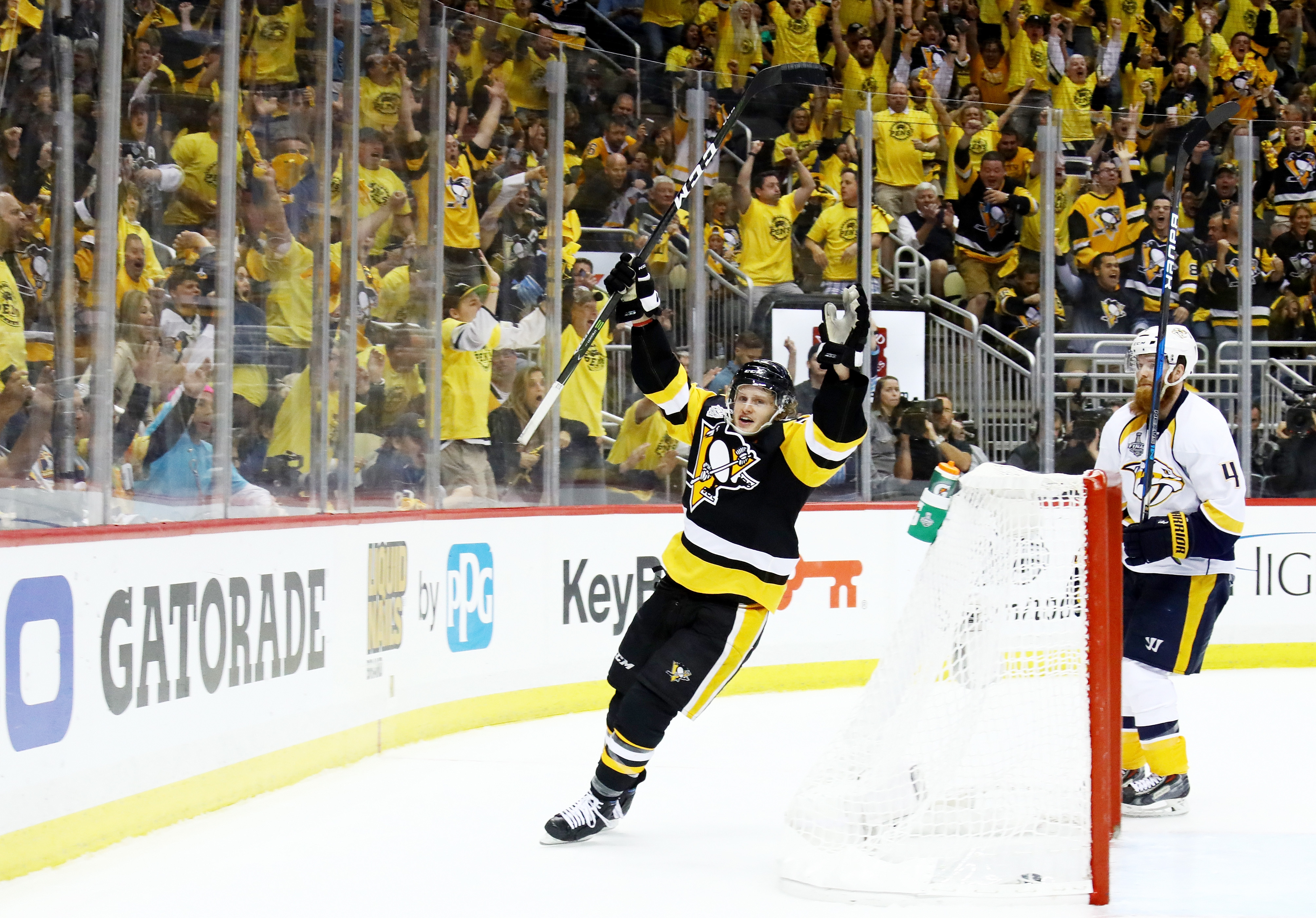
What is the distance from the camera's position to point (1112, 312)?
808 centimetres

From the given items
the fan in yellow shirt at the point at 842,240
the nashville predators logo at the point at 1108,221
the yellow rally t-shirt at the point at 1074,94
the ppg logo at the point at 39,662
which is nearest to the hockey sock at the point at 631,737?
the ppg logo at the point at 39,662

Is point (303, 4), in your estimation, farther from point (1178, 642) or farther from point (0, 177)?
point (1178, 642)

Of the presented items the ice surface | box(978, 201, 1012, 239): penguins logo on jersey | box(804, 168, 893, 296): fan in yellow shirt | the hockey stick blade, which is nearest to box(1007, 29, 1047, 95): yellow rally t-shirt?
box(978, 201, 1012, 239): penguins logo on jersey

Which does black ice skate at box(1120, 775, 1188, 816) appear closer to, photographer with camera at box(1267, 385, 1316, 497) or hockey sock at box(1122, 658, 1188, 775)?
hockey sock at box(1122, 658, 1188, 775)

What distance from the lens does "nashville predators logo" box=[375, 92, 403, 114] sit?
5.71 metres

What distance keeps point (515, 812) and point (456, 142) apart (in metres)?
3.16

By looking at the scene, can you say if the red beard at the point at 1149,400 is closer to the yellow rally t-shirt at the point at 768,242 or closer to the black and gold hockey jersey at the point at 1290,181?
the yellow rally t-shirt at the point at 768,242

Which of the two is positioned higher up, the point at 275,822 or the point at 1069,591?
the point at 1069,591

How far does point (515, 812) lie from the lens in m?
4.27

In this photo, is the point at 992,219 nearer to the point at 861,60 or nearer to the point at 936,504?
A: the point at 861,60

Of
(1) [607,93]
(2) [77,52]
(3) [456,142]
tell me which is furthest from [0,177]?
(1) [607,93]

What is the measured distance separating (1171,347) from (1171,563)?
68 centimetres

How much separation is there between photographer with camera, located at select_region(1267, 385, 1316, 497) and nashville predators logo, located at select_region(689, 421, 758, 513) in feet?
17.6

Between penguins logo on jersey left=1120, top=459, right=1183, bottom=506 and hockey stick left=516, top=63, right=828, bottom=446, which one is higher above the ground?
hockey stick left=516, top=63, right=828, bottom=446
